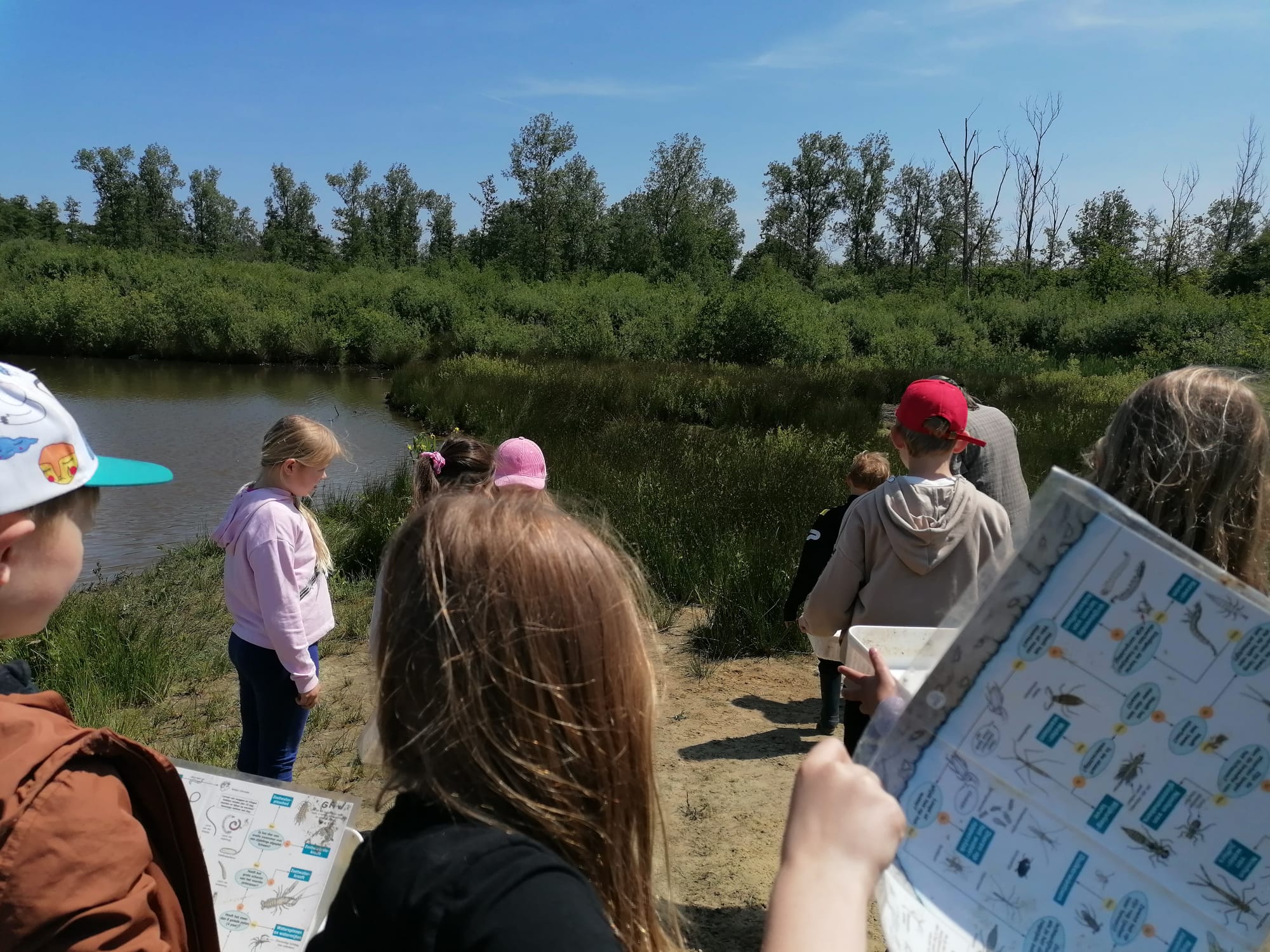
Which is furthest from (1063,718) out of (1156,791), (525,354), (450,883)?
(525,354)

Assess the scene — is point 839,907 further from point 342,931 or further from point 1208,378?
point 1208,378

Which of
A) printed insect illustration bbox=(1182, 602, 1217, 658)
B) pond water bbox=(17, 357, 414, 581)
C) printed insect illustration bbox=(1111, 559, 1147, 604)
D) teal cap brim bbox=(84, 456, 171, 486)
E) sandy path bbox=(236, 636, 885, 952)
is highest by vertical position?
teal cap brim bbox=(84, 456, 171, 486)

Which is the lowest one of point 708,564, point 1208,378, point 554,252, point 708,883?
Result: point 708,883

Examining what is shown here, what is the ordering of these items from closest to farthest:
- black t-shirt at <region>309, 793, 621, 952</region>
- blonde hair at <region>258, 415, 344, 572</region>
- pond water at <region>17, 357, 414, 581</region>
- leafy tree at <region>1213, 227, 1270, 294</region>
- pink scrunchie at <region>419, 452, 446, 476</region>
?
black t-shirt at <region>309, 793, 621, 952</region>, blonde hair at <region>258, 415, 344, 572</region>, pink scrunchie at <region>419, 452, 446, 476</region>, pond water at <region>17, 357, 414, 581</region>, leafy tree at <region>1213, 227, 1270, 294</region>

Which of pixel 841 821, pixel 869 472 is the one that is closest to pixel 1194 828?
pixel 841 821

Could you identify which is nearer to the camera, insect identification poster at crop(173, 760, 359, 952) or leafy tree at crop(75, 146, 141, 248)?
insect identification poster at crop(173, 760, 359, 952)

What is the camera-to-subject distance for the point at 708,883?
10.2 ft

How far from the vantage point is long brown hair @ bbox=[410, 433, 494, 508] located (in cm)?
357

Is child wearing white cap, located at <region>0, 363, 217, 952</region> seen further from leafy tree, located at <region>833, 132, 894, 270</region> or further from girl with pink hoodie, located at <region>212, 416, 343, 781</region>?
leafy tree, located at <region>833, 132, 894, 270</region>

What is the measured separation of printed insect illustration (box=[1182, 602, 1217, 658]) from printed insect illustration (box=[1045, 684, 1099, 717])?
12 centimetres

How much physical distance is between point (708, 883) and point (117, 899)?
8.14ft

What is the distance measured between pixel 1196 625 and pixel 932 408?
1.75 meters

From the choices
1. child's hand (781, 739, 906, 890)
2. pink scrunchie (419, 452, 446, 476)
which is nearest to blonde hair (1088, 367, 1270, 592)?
child's hand (781, 739, 906, 890)

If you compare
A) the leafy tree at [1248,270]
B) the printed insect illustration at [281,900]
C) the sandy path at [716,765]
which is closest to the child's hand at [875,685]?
the sandy path at [716,765]
